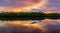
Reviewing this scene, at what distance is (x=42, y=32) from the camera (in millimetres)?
14508

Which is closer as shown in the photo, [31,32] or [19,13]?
[31,32]

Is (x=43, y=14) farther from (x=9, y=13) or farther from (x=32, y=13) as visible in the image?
(x=9, y=13)

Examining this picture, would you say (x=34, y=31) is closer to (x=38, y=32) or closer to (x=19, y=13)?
(x=38, y=32)

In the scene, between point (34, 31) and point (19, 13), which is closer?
point (34, 31)

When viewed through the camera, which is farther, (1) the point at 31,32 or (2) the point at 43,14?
(2) the point at 43,14

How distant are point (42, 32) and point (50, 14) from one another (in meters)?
16.8

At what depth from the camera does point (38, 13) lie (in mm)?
32094

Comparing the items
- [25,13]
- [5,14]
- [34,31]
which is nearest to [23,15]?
[25,13]

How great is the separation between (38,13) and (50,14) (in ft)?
6.70

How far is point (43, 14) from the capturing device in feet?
104

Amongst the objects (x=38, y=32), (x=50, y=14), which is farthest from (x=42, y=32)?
(x=50, y=14)

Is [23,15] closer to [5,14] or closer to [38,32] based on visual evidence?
[5,14]

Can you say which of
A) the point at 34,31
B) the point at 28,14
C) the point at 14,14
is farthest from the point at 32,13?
the point at 34,31

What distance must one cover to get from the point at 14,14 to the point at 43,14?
4515 mm
